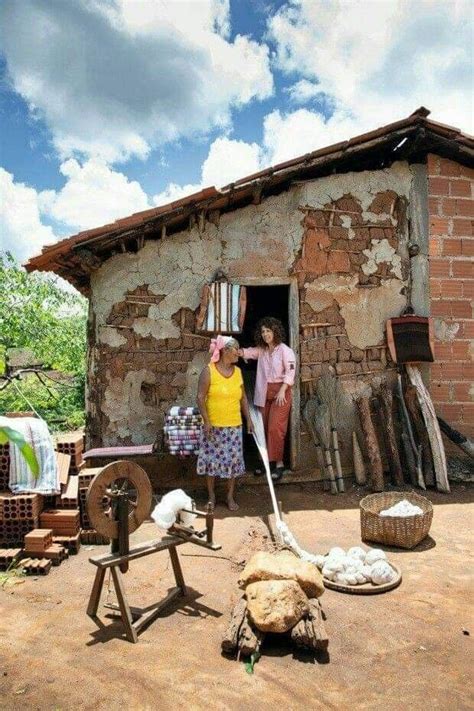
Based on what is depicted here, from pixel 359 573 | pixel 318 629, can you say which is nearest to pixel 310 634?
pixel 318 629

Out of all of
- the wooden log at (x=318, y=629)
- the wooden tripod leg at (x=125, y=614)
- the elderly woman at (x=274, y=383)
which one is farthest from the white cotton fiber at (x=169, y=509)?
the elderly woman at (x=274, y=383)

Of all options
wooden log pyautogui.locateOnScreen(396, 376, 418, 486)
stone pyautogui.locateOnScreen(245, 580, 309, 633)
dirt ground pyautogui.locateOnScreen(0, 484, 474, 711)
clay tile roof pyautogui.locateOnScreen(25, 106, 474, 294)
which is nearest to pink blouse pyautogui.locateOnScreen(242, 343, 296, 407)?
wooden log pyautogui.locateOnScreen(396, 376, 418, 486)

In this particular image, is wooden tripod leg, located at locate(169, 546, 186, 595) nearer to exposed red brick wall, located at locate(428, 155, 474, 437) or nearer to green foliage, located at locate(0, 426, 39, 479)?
green foliage, located at locate(0, 426, 39, 479)

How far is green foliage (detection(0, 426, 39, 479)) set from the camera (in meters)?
0.94

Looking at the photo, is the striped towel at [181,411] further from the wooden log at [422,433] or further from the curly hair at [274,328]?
the wooden log at [422,433]

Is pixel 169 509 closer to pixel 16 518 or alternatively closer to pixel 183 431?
pixel 16 518

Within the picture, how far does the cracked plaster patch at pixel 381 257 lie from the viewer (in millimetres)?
6855

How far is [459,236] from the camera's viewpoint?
7000 mm

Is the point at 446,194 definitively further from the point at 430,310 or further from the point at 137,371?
the point at 137,371

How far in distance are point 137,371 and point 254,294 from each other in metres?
3.83

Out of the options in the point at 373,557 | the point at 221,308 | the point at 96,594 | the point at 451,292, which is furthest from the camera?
the point at 451,292

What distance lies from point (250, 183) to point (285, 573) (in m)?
4.34

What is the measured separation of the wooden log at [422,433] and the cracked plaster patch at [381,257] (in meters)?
1.56

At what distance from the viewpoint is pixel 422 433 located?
6.70 meters
